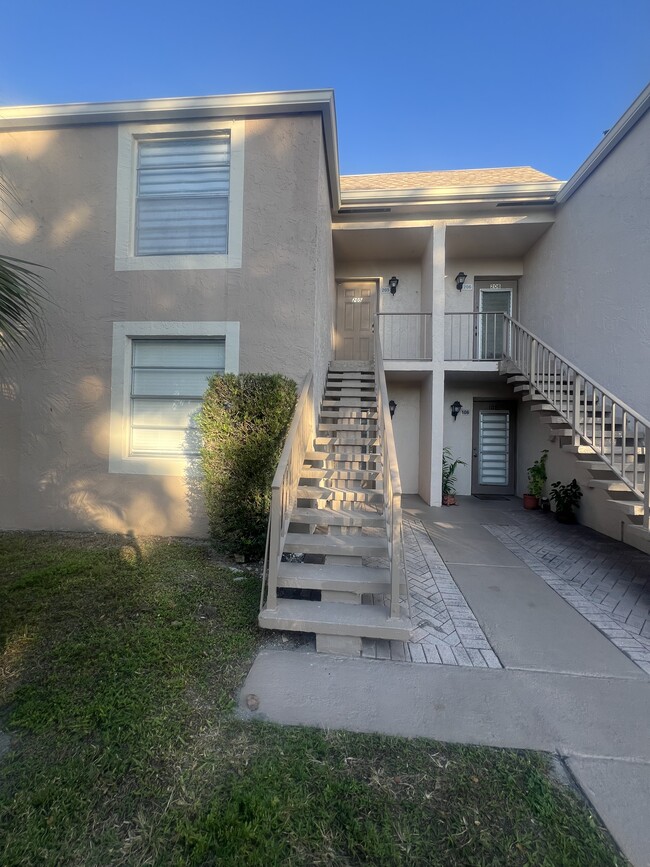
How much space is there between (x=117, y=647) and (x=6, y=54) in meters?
6.32

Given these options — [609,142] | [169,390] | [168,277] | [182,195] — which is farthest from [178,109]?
[609,142]

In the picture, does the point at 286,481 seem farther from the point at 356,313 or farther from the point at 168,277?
the point at 356,313

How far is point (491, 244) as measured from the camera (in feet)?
26.3

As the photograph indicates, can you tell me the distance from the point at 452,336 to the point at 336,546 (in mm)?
6661

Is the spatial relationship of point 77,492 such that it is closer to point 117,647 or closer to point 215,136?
point 117,647

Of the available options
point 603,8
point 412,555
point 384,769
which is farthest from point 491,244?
point 384,769

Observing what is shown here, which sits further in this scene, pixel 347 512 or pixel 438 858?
pixel 347 512

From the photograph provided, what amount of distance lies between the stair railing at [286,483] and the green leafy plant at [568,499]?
184 inches

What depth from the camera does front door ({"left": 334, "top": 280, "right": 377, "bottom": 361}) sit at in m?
8.90

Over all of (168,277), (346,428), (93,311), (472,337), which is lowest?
(346,428)

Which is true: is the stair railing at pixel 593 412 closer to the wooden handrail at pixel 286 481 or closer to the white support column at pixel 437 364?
the white support column at pixel 437 364

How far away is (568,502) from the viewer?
637 cm

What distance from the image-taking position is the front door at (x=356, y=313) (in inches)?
350

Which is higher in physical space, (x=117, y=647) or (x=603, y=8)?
(x=603, y=8)
